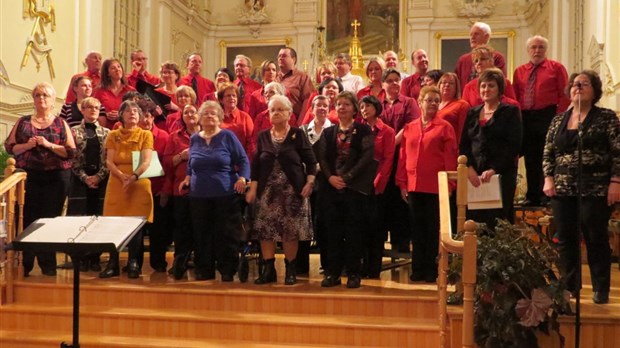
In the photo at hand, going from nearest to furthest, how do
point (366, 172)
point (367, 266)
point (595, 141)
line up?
point (595, 141), point (366, 172), point (367, 266)

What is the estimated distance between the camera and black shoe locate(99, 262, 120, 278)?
207 inches

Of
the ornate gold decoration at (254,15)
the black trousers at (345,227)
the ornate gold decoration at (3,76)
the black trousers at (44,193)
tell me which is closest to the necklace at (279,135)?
the black trousers at (345,227)

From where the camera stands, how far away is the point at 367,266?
210 inches

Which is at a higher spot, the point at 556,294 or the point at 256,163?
the point at 256,163

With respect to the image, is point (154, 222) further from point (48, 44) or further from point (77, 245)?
point (48, 44)

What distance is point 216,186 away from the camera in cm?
506

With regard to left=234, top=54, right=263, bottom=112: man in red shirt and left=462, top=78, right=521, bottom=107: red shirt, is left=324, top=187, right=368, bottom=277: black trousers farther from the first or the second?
left=234, top=54, right=263, bottom=112: man in red shirt

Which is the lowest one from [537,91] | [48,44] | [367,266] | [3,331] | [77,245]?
[3,331]

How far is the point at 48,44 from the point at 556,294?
7462 millimetres

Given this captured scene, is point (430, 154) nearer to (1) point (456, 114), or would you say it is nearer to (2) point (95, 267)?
(1) point (456, 114)

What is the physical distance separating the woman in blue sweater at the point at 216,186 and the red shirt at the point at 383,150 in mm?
935

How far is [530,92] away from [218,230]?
278 cm

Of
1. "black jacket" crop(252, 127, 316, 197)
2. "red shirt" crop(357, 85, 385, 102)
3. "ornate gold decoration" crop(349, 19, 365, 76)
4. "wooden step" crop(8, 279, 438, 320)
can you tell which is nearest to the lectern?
"wooden step" crop(8, 279, 438, 320)

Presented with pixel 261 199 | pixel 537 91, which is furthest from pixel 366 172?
pixel 537 91
